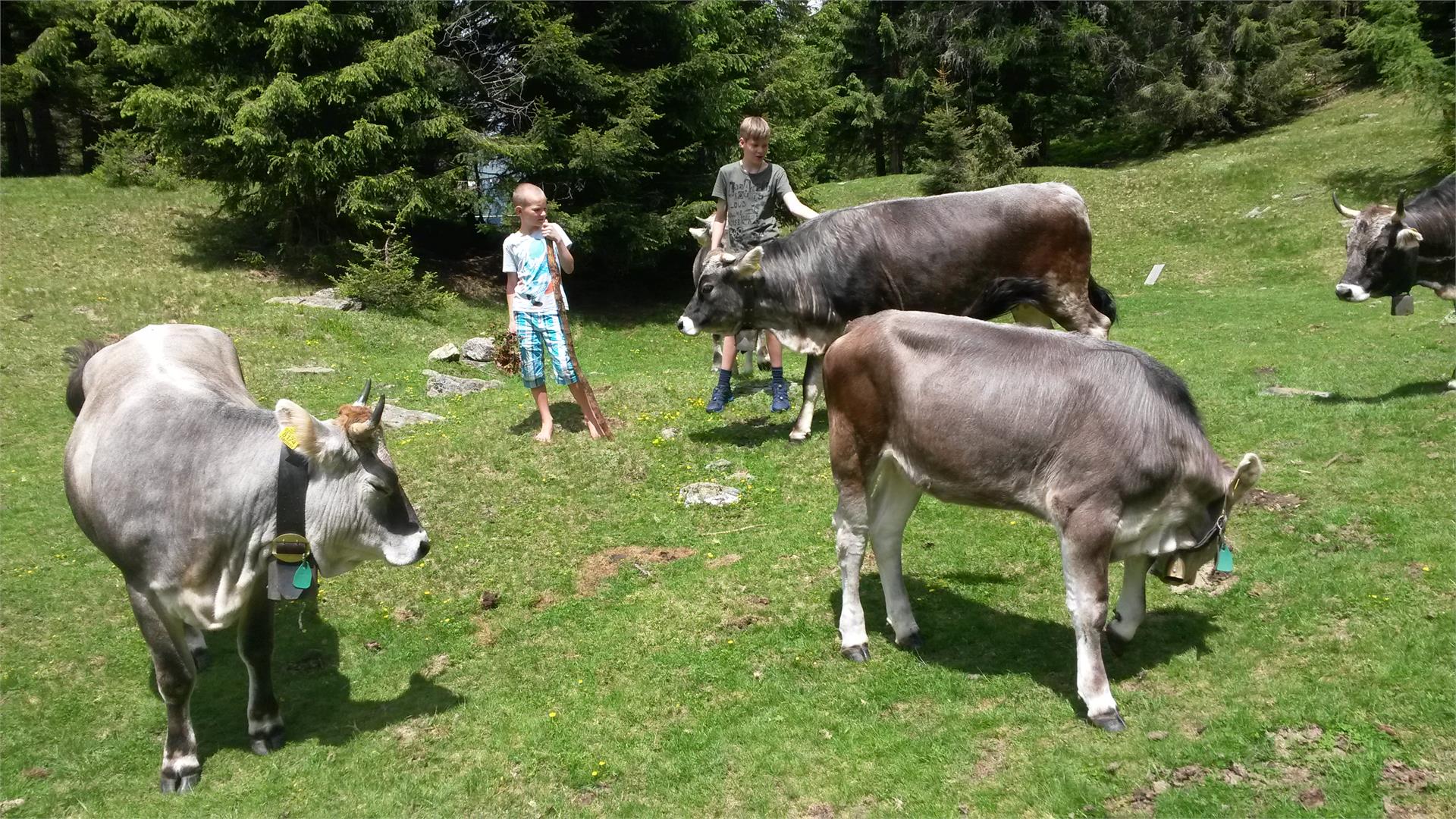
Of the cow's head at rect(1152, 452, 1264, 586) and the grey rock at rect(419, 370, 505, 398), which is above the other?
the cow's head at rect(1152, 452, 1264, 586)

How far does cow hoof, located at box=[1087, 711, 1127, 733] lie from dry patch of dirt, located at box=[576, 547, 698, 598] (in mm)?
3725

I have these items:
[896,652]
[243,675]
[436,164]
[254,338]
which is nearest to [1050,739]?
[896,652]

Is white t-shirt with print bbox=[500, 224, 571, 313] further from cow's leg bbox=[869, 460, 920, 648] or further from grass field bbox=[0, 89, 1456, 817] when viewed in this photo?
cow's leg bbox=[869, 460, 920, 648]

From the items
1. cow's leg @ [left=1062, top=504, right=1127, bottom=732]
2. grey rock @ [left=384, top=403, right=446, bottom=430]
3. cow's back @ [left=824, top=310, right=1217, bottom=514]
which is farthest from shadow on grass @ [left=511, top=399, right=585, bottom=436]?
cow's leg @ [left=1062, top=504, right=1127, bottom=732]

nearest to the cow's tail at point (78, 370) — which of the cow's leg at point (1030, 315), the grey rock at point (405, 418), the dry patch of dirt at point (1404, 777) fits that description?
the grey rock at point (405, 418)

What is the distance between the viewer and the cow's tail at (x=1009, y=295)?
964 cm

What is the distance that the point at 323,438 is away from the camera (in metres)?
5.18

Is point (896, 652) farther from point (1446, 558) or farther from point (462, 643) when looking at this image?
point (1446, 558)

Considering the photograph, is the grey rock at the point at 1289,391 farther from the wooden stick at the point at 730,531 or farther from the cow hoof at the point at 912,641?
the cow hoof at the point at 912,641

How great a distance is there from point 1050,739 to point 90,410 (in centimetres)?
605

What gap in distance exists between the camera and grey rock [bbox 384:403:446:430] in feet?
37.4

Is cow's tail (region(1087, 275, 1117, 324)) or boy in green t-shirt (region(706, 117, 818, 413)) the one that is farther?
boy in green t-shirt (region(706, 117, 818, 413))

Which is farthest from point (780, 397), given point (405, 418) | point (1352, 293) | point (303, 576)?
point (303, 576)

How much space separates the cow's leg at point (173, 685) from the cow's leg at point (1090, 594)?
16.2 feet
